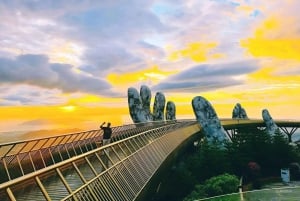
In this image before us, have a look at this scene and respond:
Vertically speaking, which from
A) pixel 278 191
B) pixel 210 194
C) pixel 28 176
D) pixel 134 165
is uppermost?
pixel 28 176

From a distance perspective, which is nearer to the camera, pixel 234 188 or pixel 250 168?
pixel 234 188

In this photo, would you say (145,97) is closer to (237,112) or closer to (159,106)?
(159,106)

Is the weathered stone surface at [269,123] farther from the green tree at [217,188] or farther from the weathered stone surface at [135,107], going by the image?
the green tree at [217,188]

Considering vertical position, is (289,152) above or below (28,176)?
below

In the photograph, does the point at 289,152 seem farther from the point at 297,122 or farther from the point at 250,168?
the point at 297,122

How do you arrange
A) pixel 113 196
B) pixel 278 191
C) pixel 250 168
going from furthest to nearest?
pixel 250 168 < pixel 278 191 < pixel 113 196

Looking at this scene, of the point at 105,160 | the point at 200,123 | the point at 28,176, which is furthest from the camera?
the point at 200,123

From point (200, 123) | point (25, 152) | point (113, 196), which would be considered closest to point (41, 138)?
point (25, 152)

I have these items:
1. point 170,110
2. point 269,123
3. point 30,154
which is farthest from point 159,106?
point 30,154
